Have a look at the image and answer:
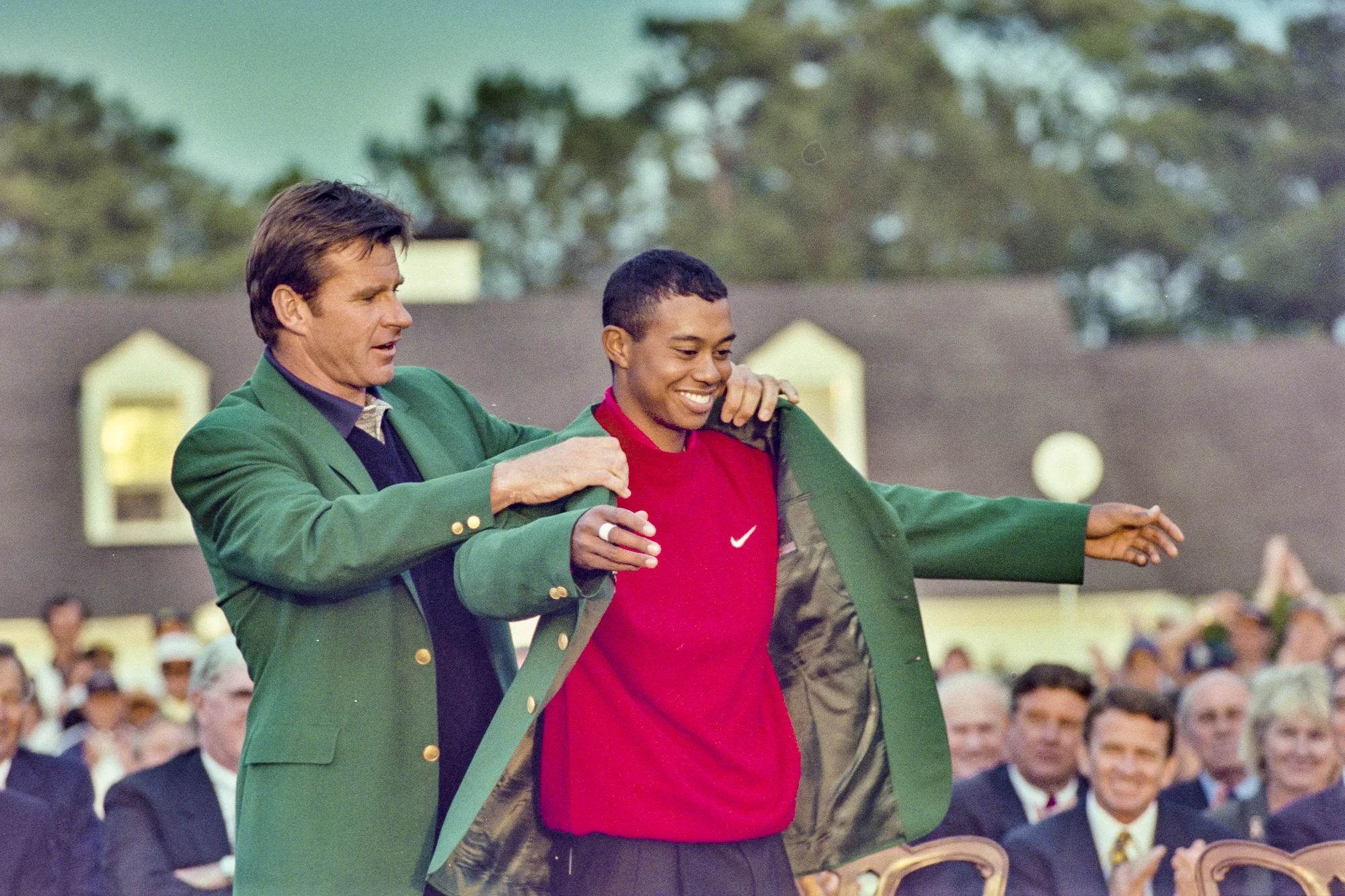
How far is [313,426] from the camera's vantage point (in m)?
3.42

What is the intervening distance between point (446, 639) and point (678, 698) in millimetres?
469

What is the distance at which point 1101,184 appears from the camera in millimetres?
34688

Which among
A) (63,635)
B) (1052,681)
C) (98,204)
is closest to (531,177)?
(98,204)

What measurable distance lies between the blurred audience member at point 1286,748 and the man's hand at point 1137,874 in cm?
129

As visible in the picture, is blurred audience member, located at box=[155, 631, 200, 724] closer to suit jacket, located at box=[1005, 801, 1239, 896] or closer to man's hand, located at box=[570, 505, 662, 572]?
suit jacket, located at box=[1005, 801, 1239, 896]

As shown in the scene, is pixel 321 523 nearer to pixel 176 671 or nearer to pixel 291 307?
pixel 291 307

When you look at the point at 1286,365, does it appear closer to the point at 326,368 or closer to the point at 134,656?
the point at 134,656

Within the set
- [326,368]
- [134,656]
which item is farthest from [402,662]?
[134,656]

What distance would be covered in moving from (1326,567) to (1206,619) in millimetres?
9092

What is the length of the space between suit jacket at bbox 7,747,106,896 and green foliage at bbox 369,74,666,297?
94.4 ft

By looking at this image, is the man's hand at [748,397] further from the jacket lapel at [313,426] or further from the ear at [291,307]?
the ear at [291,307]

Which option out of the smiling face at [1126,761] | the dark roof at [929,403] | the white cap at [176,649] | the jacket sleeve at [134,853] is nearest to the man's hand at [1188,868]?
the smiling face at [1126,761]

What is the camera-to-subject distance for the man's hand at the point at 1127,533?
358cm

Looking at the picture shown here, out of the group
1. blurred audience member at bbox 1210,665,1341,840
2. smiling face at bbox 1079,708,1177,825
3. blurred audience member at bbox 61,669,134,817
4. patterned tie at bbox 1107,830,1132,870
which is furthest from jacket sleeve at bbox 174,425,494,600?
blurred audience member at bbox 61,669,134,817
